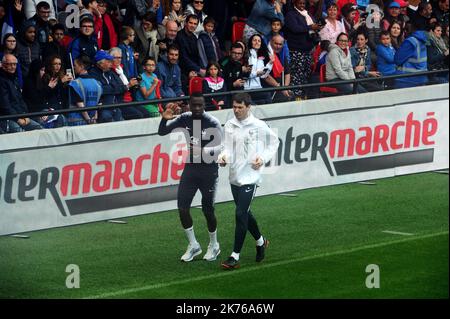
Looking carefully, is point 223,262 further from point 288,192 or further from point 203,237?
point 288,192

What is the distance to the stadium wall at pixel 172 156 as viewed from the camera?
546 inches

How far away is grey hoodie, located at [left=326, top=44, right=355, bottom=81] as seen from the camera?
18.0 meters

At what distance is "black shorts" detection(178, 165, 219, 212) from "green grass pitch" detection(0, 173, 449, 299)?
2.35 feet

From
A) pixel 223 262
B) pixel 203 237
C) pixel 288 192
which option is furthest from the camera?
pixel 288 192

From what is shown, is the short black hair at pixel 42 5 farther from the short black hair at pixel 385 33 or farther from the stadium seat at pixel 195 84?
the short black hair at pixel 385 33

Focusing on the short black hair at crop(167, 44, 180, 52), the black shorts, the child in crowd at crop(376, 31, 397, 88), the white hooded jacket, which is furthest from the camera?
the child in crowd at crop(376, 31, 397, 88)

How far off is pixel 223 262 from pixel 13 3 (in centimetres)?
624

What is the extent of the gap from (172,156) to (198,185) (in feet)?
7.99

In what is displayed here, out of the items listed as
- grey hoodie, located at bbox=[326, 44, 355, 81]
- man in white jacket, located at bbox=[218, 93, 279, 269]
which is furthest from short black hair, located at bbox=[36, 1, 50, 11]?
man in white jacket, located at bbox=[218, 93, 279, 269]

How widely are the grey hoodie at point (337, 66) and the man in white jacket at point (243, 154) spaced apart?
18.5 ft

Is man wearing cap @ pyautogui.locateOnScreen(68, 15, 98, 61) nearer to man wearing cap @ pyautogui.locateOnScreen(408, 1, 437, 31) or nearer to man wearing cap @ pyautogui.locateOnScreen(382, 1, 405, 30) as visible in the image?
man wearing cap @ pyautogui.locateOnScreen(382, 1, 405, 30)

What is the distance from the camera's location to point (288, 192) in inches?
640

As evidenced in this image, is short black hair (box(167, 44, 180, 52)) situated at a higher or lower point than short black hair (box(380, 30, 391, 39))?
higher
